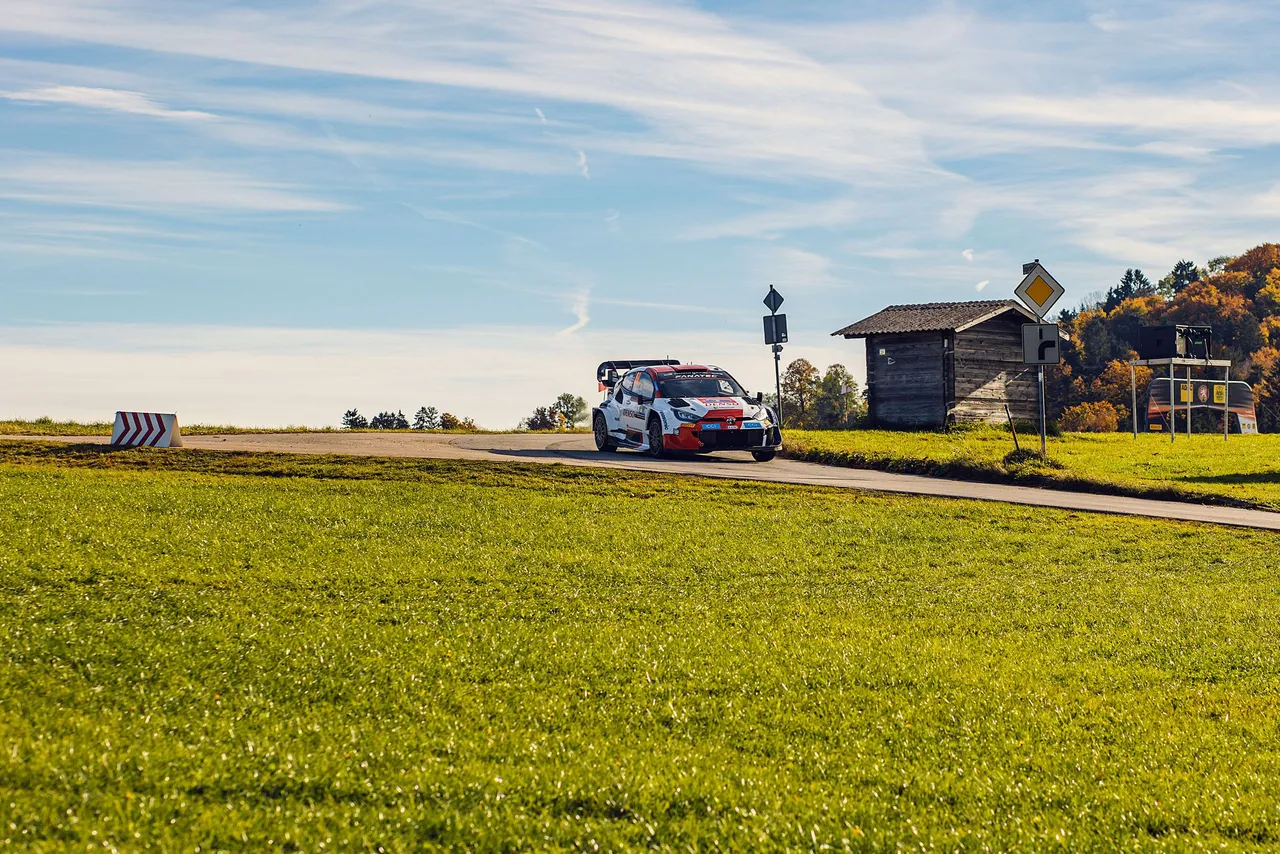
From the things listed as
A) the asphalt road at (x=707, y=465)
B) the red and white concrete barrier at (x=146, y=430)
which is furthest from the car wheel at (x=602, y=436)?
the red and white concrete barrier at (x=146, y=430)

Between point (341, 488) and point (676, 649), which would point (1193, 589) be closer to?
point (676, 649)

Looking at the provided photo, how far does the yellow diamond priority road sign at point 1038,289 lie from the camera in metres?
27.0

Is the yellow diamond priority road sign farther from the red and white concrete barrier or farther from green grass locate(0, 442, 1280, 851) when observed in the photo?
the red and white concrete barrier

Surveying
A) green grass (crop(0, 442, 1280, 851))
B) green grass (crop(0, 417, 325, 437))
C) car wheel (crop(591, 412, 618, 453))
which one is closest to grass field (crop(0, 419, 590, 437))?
green grass (crop(0, 417, 325, 437))

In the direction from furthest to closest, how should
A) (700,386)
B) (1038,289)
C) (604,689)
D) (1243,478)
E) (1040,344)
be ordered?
(700,386) < (1038,289) < (1040,344) < (1243,478) < (604,689)

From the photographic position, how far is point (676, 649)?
903 centimetres

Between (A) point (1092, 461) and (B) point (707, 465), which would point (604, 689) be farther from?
(A) point (1092, 461)

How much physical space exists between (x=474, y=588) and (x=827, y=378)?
299 ft

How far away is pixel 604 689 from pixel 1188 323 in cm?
10012

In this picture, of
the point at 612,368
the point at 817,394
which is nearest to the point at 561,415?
the point at 612,368

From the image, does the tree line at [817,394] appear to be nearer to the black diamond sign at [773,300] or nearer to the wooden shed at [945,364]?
the wooden shed at [945,364]

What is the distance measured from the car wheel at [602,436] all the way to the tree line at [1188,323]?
5675cm

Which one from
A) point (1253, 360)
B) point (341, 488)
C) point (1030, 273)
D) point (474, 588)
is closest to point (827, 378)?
point (1253, 360)

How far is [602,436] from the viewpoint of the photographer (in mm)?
29703
